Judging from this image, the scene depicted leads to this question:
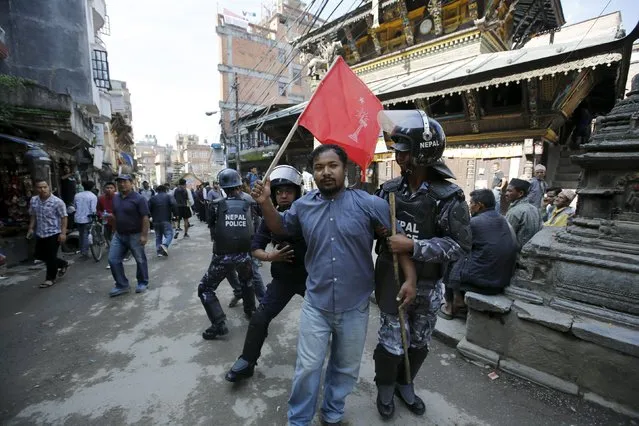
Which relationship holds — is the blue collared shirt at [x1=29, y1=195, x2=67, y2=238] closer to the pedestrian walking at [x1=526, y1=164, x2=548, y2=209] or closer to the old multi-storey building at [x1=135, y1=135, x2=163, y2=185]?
the pedestrian walking at [x1=526, y1=164, x2=548, y2=209]

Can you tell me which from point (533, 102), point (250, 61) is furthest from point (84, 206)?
point (250, 61)

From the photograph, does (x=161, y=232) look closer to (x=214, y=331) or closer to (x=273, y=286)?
(x=214, y=331)

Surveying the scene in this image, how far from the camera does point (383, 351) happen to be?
2.20 meters

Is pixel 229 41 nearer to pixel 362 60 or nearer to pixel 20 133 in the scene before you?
pixel 362 60

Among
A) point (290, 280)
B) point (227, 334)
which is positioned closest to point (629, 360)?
point (290, 280)

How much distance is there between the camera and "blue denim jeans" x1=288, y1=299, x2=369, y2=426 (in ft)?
6.42

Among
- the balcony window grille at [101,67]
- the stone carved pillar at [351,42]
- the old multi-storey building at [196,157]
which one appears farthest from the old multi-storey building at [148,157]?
the stone carved pillar at [351,42]

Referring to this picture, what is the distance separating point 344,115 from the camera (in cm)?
298

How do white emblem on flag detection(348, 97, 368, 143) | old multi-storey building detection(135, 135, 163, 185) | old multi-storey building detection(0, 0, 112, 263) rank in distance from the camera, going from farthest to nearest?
old multi-storey building detection(135, 135, 163, 185)
old multi-storey building detection(0, 0, 112, 263)
white emblem on flag detection(348, 97, 368, 143)

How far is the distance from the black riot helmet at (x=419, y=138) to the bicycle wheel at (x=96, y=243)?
7998mm

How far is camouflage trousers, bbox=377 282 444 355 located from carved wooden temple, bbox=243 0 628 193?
23.9ft

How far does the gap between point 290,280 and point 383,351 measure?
982 millimetres

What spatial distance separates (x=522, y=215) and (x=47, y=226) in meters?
8.00

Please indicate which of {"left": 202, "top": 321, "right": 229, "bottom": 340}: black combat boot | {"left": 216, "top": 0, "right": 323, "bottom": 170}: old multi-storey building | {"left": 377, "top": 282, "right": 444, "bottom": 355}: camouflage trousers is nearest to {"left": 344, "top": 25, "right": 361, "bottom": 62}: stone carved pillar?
{"left": 202, "top": 321, "right": 229, "bottom": 340}: black combat boot
